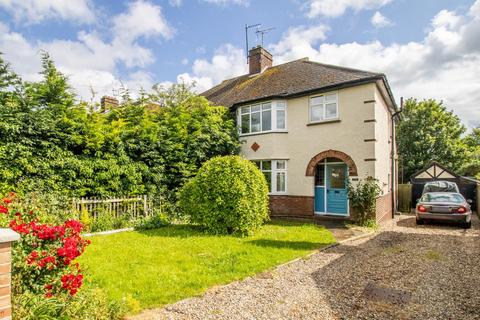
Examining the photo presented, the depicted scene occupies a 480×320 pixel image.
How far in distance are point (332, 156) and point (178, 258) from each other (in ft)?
28.0

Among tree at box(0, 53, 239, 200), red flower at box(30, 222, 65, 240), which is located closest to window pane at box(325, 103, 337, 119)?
tree at box(0, 53, 239, 200)

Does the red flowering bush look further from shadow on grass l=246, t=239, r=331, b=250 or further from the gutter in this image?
the gutter

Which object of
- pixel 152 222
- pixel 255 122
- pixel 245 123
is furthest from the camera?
pixel 245 123

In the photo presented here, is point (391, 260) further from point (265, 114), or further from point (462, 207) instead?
point (265, 114)

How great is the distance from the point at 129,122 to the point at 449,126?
3339cm

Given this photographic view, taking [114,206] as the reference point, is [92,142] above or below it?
above

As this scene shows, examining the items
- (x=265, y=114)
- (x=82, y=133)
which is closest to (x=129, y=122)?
(x=82, y=133)

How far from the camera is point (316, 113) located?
13.0 m

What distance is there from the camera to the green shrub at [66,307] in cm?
286

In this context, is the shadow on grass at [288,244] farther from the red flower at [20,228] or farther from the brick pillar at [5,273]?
the brick pillar at [5,273]

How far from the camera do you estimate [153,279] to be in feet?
16.3

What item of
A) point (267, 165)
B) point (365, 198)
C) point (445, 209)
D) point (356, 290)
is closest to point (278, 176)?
point (267, 165)

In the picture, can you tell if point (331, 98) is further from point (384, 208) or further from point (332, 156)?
point (384, 208)

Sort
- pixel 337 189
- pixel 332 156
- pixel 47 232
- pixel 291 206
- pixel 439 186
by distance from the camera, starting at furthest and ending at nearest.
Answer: pixel 439 186, pixel 291 206, pixel 337 189, pixel 332 156, pixel 47 232
